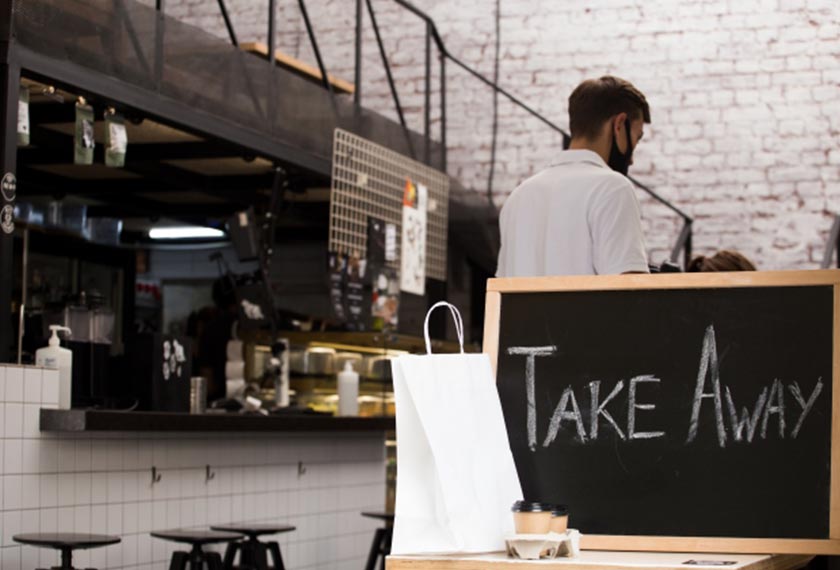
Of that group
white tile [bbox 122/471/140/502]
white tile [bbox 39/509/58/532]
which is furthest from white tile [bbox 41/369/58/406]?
white tile [bbox 122/471/140/502]

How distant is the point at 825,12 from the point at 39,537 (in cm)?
317

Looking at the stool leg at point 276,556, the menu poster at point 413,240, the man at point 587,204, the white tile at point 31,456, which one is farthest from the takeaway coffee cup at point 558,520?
the menu poster at point 413,240

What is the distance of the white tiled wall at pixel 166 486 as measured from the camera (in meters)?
4.84

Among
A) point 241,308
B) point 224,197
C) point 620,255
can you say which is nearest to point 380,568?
point 241,308

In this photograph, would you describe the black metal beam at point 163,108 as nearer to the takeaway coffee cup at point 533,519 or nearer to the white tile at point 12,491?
the white tile at point 12,491

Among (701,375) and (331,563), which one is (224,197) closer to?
(331,563)

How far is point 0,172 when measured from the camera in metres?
5.00

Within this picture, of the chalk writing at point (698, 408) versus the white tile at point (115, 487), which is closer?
the chalk writing at point (698, 408)

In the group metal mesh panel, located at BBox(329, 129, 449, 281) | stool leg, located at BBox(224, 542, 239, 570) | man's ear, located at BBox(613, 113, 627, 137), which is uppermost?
metal mesh panel, located at BBox(329, 129, 449, 281)

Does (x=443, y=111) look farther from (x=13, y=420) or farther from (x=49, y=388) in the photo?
(x=13, y=420)

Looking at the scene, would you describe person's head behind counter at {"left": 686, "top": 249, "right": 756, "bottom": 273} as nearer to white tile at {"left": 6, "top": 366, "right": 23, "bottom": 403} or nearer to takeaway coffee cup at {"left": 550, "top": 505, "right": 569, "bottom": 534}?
takeaway coffee cup at {"left": 550, "top": 505, "right": 569, "bottom": 534}

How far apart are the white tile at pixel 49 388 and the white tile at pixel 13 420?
13cm

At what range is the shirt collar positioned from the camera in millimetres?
2996

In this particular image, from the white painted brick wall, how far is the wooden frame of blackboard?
4.76m
